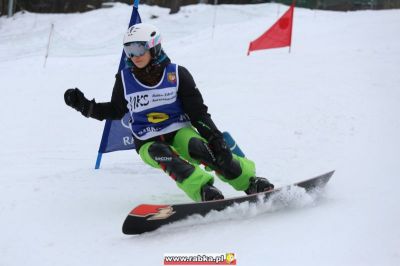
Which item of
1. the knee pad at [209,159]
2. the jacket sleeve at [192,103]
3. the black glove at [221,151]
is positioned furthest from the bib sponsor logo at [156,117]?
the black glove at [221,151]

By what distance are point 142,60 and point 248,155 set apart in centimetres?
211

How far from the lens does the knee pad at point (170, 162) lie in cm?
376

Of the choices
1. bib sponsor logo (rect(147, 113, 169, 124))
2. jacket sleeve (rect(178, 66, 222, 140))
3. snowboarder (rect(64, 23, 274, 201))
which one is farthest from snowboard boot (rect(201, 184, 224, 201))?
bib sponsor logo (rect(147, 113, 169, 124))

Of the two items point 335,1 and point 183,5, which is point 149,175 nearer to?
point 335,1

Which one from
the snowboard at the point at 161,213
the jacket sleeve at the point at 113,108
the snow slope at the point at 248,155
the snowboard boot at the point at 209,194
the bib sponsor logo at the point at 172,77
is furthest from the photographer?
the jacket sleeve at the point at 113,108

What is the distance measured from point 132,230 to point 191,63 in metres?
7.58

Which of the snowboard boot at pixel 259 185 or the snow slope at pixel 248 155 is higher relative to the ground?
the snowboard boot at pixel 259 185

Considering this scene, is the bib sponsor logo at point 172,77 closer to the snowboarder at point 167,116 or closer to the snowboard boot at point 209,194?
the snowboarder at point 167,116

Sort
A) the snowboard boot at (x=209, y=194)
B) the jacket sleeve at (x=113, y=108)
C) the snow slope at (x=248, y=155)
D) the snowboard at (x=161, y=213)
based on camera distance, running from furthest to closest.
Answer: the jacket sleeve at (x=113, y=108)
the snowboard boot at (x=209, y=194)
the snowboard at (x=161, y=213)
the snow slope at (x=248, y=155)

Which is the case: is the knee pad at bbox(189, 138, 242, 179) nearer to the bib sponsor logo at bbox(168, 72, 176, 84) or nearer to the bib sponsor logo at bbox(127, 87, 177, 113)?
the bib sponsor logo at bbox(127, 87, 177, 113)

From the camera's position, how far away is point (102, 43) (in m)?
16.7

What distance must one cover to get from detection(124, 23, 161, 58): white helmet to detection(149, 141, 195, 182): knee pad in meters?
0.76

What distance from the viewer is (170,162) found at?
12.6ft

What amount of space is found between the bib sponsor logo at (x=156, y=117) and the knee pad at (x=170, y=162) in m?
0.25
